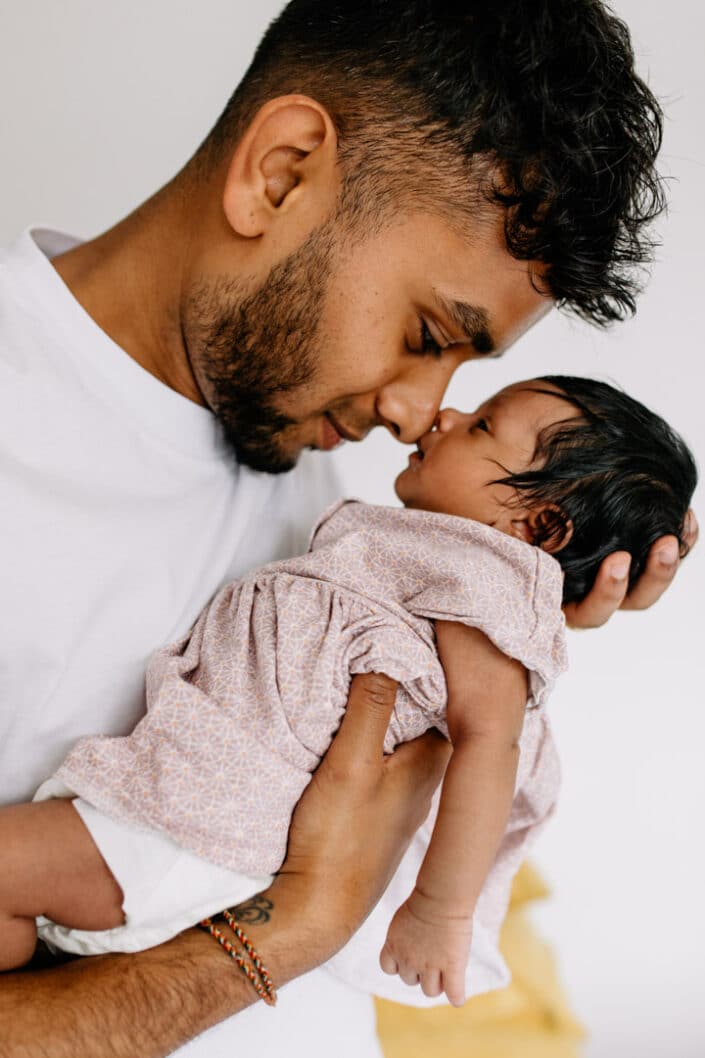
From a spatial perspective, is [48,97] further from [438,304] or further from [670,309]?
[670,309]

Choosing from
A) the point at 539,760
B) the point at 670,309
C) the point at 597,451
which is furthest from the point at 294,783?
the point at 670,309

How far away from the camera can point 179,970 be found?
3.96ft

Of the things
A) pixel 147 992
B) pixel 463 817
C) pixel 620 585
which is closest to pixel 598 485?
pixel 620 585

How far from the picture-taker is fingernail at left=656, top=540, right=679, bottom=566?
1.49m

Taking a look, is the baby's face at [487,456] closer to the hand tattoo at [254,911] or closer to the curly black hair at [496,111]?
the curly black hair at [496,111]

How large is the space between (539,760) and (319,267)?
2.80ft

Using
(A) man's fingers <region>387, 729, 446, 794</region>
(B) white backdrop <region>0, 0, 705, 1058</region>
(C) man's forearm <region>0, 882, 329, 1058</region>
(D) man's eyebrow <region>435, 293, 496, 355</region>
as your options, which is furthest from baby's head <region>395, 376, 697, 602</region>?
(B) white backdrop <region>0, 0, 705, 1058</region>

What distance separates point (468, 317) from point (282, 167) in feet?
1.13

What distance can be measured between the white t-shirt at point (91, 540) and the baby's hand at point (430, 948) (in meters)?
0.27

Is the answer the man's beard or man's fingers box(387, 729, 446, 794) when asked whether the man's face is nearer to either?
the man's beard

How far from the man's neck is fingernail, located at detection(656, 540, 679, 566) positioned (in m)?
0.75

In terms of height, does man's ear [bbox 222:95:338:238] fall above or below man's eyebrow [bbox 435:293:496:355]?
above

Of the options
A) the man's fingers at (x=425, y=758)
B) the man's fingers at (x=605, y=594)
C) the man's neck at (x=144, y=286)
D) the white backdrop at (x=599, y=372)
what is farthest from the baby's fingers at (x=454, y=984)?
the white backdrop at (x=599, y=372)

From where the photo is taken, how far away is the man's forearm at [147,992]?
1.10 metres
